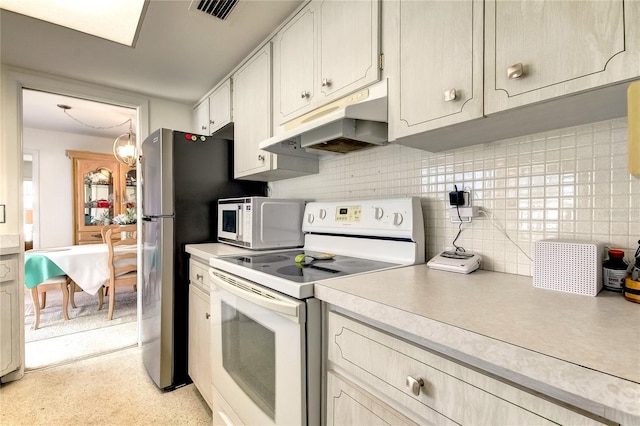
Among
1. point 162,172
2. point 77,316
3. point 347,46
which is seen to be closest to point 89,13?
point 162,172

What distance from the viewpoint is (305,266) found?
4.18 feet

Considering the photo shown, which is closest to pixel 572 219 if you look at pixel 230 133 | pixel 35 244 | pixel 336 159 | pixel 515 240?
pixel 515 240

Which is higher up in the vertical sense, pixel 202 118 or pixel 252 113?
pixel 202 118

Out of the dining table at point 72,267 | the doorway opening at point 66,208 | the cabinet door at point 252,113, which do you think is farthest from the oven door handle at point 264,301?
the dining table at point 72,267

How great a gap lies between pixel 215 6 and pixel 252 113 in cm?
60

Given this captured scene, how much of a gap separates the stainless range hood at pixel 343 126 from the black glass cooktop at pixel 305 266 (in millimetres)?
556

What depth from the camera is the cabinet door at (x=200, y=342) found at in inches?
66.0

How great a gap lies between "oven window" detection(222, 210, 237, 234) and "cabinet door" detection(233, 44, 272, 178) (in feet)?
0.98

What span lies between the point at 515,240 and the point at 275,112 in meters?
1.39

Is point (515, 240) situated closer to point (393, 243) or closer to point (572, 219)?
point (572, 219)

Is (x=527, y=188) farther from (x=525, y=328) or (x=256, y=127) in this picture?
(x=256, y=127)

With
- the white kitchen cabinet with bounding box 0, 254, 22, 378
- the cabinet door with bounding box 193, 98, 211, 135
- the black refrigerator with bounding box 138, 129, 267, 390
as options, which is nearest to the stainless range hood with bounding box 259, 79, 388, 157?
the black refrigerator with bounding box 138, 129, 267, 390

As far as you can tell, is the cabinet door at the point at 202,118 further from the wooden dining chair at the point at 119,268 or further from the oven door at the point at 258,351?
the oven door at the point at 258,351

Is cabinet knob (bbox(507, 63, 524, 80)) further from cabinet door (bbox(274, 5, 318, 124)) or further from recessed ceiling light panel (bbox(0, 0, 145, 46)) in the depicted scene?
recessed ceiling light panel (bbox(0, 0, 145, 46))
